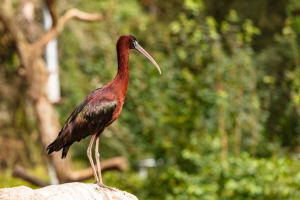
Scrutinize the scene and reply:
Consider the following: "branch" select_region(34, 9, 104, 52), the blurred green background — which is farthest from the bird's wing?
"branch" select_region(34, 9, 104, 52)

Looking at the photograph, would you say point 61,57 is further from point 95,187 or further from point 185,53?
point 95,187

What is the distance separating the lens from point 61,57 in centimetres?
1203

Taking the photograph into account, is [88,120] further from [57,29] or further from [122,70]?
[57,29]

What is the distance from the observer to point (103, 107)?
297 cm

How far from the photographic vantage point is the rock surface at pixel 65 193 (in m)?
2.50

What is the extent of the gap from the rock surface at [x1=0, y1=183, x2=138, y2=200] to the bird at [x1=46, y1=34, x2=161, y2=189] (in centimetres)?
18

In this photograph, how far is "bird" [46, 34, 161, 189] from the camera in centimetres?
295

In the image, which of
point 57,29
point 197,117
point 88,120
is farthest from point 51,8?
point 88,120

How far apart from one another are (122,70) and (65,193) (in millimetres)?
1009

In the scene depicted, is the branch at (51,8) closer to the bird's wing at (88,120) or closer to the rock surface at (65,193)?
the bird's wing at (88,120)

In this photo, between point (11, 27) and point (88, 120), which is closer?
point (88, 120)

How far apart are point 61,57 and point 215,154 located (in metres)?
7.70

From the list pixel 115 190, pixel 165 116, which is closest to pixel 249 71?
pixel 165 116

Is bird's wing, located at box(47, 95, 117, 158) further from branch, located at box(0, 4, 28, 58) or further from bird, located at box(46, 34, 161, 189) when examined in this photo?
branch, located at box(0, 4, 28, 58)
